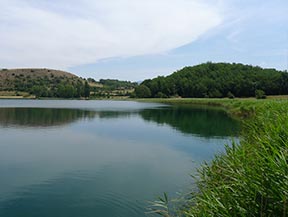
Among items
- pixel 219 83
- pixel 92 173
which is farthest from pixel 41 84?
pixel 92 173

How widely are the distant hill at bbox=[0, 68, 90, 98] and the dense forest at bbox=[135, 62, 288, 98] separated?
3189 cm

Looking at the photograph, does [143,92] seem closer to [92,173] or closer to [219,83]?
[219,83]

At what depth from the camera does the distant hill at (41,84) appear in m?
128

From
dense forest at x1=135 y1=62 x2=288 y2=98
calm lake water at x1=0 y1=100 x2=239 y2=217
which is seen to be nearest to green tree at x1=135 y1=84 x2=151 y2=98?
dense forest at x1=135 y1=62 x2=288 y2=98

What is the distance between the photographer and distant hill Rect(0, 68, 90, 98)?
128 meters

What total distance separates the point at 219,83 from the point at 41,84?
90560 mm

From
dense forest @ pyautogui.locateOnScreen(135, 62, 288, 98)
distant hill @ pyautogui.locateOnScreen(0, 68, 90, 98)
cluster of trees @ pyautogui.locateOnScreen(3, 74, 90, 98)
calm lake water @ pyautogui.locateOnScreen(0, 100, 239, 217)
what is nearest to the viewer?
calm lake water @ pyautogui.locateOnScreen(0, 100, 239, 217)

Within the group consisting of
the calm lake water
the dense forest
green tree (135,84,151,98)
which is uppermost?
the dense forest

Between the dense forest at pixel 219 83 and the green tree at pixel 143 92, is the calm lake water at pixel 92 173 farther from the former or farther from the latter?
the green tree at pixel 143 92

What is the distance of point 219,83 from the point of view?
10900cm

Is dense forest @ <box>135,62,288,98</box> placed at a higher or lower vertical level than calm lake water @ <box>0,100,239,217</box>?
Result: higher

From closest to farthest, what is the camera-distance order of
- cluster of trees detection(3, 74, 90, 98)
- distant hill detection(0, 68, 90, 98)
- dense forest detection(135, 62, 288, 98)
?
dense forest detection(135, 62, 288, 98) < cluster of trees detection(3, 74, 90, 98) < distant hill detection(0, 68, 90, 98)

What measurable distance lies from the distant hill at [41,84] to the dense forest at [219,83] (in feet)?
105

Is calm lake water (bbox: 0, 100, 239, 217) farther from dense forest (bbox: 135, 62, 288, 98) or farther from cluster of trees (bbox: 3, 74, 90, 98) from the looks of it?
cluster of trees (bbox: 3, 74, 90, 98)
